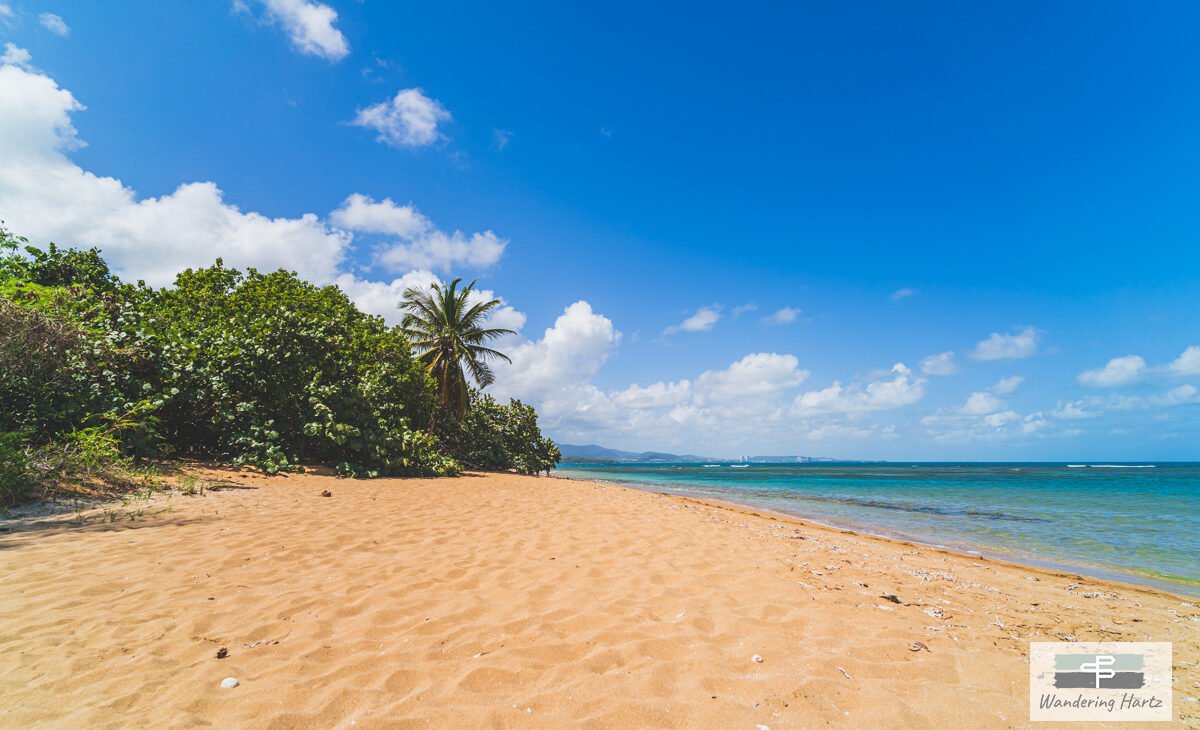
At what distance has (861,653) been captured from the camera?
3.39 meters

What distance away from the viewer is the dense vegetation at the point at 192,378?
8266 millimetres

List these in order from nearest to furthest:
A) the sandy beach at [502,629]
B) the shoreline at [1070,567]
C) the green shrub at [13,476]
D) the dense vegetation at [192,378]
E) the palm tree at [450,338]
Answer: the sandy beach at [502,629] < the green shrub at [13,476] < the shoreline at [1070,567] < the dense vegetation at [192,378] < the palm tree at [450,338]

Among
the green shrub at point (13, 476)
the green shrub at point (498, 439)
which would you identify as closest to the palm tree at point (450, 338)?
the green shrub at point (498, 439)

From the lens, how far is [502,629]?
11.9ft

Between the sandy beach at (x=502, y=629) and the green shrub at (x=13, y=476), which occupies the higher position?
the green shrub at (x=13, y=476)

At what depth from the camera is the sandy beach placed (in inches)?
103

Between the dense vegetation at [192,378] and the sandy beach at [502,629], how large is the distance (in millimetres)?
3725

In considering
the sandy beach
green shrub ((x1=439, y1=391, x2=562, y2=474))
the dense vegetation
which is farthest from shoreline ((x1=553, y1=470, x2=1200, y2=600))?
green shrub ((x1=439, y1=391, x2=562, y2=474))

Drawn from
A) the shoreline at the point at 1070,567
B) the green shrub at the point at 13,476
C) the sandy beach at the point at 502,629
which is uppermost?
the green shrub at the point at 13,476

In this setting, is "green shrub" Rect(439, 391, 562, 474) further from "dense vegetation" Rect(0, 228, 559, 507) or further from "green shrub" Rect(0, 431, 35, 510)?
"green shrub" Rect(0, 431, 35, 510)

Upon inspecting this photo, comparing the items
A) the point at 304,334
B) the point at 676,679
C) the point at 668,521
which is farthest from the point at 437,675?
the point at 304,334

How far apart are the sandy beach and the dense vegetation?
3.72 meters

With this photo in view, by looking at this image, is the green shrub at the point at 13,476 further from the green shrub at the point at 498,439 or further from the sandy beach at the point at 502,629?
the green shrub at the point at 498,439

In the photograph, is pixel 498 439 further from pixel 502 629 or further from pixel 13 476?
pixel 502 629
